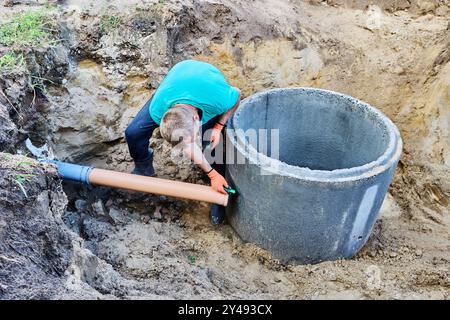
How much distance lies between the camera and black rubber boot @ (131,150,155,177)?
3646mm

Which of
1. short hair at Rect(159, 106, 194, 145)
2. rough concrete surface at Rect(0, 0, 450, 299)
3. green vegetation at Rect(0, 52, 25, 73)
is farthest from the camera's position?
green vegetation at Rect(0, 52, 25, 73)

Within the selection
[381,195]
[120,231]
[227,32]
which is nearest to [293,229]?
[381,195]

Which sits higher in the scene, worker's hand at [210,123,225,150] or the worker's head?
the worker's head

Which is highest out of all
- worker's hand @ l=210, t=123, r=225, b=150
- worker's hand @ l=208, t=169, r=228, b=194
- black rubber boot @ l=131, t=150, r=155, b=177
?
worker's hand @ l=210, t=123, r=225, b=150

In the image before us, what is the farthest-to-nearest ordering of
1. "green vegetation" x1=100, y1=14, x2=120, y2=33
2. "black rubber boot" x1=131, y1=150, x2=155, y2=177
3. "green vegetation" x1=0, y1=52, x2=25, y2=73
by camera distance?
"green vegetation" x1=100, y1=14, x2=120, y2=33 < "black rubber boot" x1=131, y1=150, x2=155, y2=177 < "green vegetation" x1=0, y1=52, x2=25, y2=73

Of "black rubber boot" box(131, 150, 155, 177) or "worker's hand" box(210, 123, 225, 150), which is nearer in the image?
"worker's hand" box(210, 123, 225, 150)

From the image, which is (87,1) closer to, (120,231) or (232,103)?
(232,103)

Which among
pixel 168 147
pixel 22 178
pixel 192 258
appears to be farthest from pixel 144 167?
pixel 22 178

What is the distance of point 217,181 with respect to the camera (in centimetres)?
327

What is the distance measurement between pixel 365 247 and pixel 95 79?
8.24ft

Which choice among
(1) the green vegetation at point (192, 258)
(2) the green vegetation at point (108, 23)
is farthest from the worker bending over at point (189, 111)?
(2) the green vegetation at point (108, 23)

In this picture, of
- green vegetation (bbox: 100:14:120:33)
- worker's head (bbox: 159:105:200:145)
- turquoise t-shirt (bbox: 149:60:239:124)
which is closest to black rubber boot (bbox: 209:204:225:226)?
turquoise t-shirt (bbox: 149:60:239:124)

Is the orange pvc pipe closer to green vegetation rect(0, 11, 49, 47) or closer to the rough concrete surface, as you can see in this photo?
→ the rough concrete surface

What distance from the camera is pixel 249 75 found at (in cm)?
423
